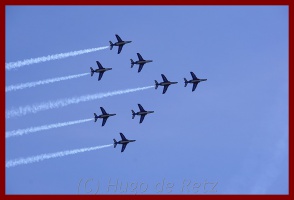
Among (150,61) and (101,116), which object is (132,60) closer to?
(150,61)

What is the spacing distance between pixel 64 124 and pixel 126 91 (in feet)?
37.6

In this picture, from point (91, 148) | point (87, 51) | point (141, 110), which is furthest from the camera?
point (141, 110)

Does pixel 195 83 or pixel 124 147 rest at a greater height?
pixel 195 83

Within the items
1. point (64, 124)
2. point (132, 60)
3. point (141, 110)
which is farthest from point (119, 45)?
point (64, 124)

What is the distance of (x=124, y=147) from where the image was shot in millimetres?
105562

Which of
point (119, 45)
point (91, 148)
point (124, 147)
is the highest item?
point (119, 45)

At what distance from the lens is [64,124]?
3664 inches

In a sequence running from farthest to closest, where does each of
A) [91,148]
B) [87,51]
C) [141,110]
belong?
1. [141,110]
2. [87,51]
3. [91,148]

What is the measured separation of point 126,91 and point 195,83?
45.9ft

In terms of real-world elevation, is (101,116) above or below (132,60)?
below

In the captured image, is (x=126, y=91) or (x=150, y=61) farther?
(x=150, y=61)

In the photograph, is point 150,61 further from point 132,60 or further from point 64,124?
point 64,124

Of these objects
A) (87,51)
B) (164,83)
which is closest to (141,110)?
(164,83)

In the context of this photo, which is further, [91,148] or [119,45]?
[119,45]
